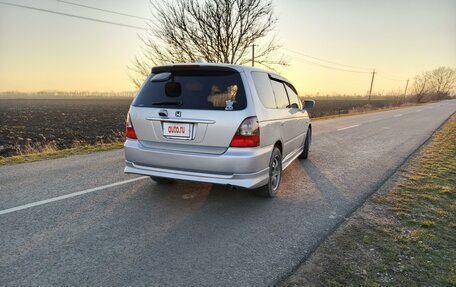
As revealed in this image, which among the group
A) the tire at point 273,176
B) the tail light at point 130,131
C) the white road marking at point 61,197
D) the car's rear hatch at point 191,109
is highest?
the car's rear hatch at point 191,109

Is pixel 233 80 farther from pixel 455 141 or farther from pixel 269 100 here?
pixel 455 141

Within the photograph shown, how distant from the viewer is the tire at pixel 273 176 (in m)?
4.48

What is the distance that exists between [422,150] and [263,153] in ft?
22.7

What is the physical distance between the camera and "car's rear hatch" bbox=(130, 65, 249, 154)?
3814 millimetres

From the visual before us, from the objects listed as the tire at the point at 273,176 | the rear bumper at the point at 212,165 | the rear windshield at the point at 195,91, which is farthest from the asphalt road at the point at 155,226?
the rear windshield at the point at 195,91

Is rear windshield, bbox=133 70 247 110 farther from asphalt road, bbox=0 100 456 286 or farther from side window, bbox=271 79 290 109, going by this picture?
asphalt road, bbox=0 100 456 286

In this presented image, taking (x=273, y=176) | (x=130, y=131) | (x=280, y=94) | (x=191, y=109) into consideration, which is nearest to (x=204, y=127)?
(x=191, y=109)

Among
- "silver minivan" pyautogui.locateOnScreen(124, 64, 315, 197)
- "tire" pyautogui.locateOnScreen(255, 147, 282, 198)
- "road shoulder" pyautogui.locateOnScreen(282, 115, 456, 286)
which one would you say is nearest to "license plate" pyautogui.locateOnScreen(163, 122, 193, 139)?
"silver minivan" pyautogui.locateOnScreen(124, 64, 315, 197)

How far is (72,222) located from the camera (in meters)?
3.57

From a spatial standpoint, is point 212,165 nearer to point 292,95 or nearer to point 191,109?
point 191,109

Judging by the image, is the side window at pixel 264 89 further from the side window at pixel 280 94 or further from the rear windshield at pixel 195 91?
the rear windshield at pixel 195 91

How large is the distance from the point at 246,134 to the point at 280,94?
1.83m

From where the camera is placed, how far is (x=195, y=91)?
13.2ft

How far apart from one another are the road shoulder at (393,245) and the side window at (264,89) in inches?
75.3
